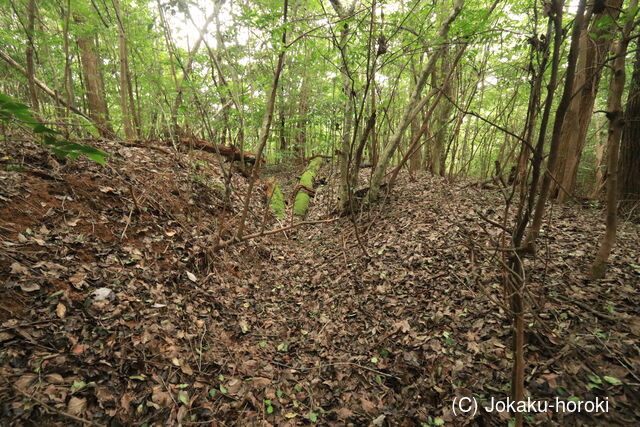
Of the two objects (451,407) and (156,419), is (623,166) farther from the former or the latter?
(156,419)

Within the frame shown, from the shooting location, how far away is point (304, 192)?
9.35 metres

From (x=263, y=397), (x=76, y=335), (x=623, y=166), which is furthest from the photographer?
(x=623, y=166)

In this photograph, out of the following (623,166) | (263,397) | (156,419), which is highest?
(623,166)

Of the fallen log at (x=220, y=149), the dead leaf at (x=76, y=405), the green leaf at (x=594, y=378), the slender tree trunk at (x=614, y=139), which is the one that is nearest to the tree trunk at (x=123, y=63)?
the fallen log at (x=220, y=149)

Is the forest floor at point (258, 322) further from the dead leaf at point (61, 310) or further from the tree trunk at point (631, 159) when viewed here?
the tree trunk at point (631, 159)

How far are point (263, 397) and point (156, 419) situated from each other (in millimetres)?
940

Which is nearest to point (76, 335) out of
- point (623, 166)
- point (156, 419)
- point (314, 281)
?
point (156, 419)

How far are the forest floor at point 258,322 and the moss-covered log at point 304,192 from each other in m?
3.50

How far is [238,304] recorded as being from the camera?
3.96 metres

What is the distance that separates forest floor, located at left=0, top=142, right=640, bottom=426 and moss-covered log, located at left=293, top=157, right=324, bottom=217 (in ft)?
11.5

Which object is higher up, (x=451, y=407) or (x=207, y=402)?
(x=451, y=407)

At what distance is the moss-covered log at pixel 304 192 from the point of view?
8248mm

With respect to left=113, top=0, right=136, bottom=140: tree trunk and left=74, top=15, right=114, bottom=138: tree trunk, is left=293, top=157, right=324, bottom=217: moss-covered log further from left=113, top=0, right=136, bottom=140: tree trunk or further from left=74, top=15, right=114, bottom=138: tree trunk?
left=74, top=15, right=114, bottom=138: tree trunk

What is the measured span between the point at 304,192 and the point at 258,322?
6.03 m
